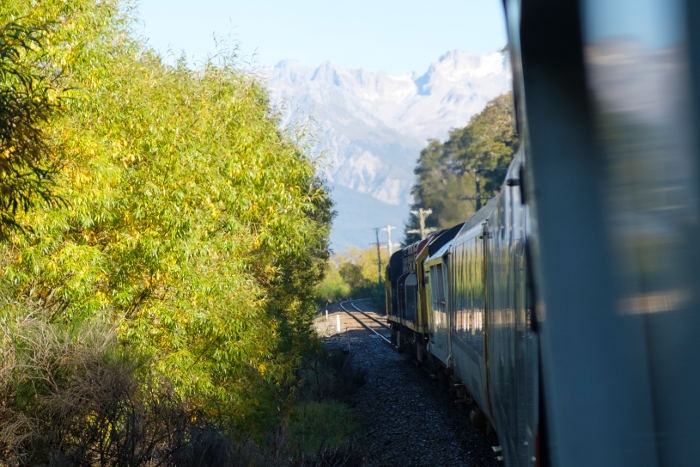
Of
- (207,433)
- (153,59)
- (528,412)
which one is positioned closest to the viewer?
(528,412)

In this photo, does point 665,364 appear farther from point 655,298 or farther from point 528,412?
point 528,412

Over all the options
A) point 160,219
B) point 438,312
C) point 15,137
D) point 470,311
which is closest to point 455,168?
point 438,312

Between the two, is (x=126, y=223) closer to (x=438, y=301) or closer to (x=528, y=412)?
(x=438, y=301)

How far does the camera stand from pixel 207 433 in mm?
9445

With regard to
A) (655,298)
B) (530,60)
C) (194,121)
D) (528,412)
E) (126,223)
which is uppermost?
(194,121)

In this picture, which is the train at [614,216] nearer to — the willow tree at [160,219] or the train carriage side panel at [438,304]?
the willow tree at [160,219]

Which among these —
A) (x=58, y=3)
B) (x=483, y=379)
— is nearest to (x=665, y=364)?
(x=483, y=379)

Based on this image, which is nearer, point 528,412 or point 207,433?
point 528,412

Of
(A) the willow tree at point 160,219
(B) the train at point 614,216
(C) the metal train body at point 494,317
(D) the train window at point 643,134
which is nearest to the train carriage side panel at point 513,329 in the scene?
(C) the metal train body at point 494,317

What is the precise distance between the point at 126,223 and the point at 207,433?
350 centimetres

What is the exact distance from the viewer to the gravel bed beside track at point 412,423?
42.2 feet

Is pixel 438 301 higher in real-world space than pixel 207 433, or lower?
higher

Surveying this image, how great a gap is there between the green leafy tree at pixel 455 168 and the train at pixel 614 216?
6093 centimetres

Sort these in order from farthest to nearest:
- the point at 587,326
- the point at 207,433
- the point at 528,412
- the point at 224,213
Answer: the point at 224,213 → the point at 207,433 → the point at 528,412 → the point at 587,326
